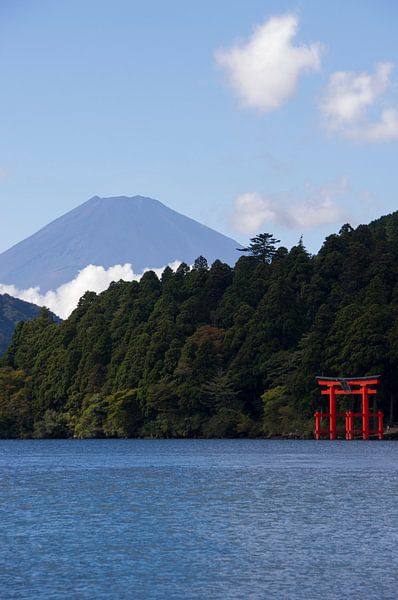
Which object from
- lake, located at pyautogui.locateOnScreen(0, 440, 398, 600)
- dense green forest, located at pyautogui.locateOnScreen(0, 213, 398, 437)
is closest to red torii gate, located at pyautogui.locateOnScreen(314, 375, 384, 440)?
dense green forest, located at pyautogui.locateOnScreen(0, 213, 398, 437)

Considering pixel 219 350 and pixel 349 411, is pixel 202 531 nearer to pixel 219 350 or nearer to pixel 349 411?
pixel 349 411

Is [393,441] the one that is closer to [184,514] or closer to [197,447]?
[197,447]

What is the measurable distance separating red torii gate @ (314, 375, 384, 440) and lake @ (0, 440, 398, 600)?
2773 centimetres

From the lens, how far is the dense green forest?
101938mm

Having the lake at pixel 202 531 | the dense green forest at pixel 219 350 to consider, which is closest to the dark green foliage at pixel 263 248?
the dense green forest at pixel 219 350

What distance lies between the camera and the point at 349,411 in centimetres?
9819

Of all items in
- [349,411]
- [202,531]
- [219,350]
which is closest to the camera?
[202,531]

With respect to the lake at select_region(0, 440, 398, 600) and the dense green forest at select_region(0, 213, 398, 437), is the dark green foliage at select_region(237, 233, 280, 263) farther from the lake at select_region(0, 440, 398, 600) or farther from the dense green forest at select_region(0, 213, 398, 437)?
the lake at select_region(0, 440, 398, 600)

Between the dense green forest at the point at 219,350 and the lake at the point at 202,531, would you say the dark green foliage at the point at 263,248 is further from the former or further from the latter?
the lake at the point at 202,531

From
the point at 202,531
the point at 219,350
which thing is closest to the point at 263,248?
the point at 219,350

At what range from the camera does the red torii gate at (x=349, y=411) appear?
93.9 m

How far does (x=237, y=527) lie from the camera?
36.1m

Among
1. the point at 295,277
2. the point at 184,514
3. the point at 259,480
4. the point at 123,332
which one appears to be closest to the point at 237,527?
the point at 184,514

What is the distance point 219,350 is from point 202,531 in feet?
257
